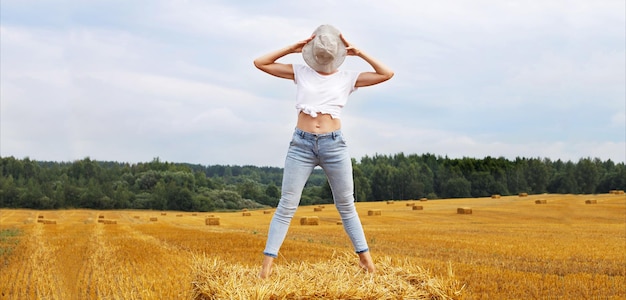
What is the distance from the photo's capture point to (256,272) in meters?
5.52

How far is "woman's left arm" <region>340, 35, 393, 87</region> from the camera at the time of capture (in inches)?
218

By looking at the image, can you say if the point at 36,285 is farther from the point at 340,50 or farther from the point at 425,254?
the point at 425,254

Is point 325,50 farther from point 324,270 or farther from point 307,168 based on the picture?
point 324,270

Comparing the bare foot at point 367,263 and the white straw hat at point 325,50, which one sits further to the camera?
the bare foot at point 367,263

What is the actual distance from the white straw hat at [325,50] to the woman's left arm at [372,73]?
17 cm

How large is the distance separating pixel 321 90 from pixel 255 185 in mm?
91599

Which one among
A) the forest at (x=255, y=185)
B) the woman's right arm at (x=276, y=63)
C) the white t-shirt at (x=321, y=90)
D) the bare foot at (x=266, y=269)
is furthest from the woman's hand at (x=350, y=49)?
the forest at (x=255, y=185)

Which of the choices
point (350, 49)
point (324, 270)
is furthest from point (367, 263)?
point (350, 49)

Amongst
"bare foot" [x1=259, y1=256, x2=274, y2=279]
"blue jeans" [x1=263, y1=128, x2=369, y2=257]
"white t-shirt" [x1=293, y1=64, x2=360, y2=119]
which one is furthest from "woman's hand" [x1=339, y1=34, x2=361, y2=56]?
"bare foot" [x1=259, y1=256, x2=274, y2=279]

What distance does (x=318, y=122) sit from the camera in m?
5.23

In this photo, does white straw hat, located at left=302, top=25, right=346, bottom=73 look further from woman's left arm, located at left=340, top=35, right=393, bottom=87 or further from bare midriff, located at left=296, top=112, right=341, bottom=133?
bare midriff, located at left=296, top=112, right=341, bottom=133

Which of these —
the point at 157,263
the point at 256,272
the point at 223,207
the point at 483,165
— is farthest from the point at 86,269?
the point at 483,165

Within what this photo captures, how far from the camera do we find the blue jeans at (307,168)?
5.21 metres

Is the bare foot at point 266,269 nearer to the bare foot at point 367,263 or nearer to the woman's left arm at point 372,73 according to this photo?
the bare foot at point 367,263
